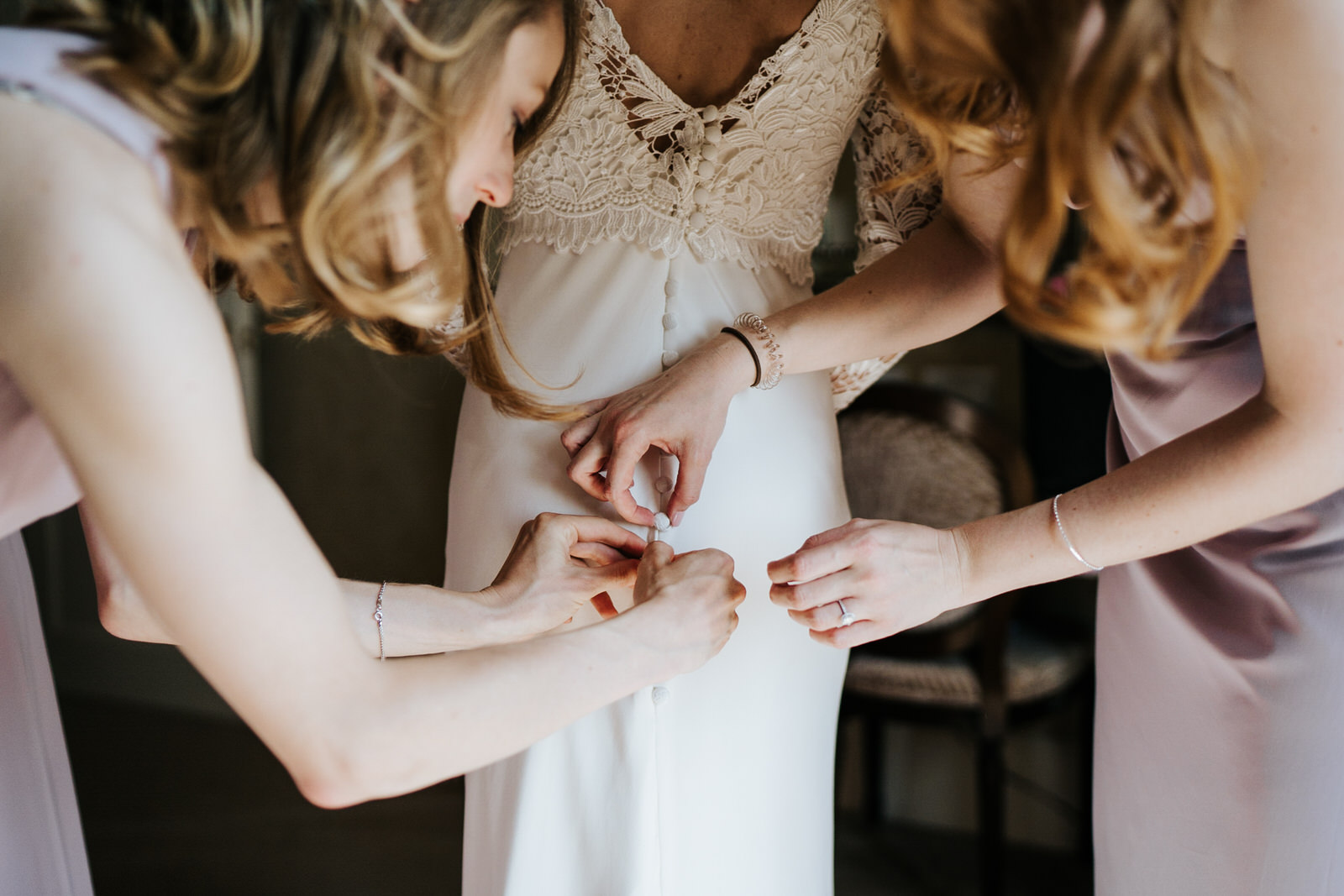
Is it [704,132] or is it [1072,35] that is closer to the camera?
[1072,35]

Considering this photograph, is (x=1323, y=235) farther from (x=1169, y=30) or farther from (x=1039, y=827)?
(x=1039, y=827)

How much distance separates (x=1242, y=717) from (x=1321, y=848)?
133mm

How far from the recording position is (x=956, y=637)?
7.93ft

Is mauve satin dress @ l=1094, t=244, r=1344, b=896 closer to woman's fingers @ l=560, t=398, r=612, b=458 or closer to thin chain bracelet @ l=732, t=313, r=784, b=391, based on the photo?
thin chain bracelet @ l=732, t=313, r=784, b=391

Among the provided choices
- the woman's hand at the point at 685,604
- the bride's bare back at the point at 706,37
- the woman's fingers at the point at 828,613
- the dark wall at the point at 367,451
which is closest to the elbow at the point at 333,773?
the woman's hand at the point at 685,604

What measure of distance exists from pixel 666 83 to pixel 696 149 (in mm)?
88

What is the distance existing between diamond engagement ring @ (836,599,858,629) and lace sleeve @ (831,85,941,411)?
475 millimetres

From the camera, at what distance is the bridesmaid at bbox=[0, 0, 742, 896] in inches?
26.6

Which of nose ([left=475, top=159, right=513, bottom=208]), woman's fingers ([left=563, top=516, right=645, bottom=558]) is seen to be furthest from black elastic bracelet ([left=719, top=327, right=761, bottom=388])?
nose ([left=475, top=159, right=513, bottom=208])

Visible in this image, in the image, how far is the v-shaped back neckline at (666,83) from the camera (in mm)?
1226

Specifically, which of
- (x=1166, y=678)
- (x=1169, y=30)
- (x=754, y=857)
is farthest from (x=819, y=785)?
(x=1169, y=30)

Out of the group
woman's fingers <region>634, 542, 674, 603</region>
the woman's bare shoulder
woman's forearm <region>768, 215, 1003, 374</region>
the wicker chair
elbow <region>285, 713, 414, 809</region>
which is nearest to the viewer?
the woman's bare shoulder

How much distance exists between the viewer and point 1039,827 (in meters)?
2.96

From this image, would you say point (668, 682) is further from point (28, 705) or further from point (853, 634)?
point (28, 705)
